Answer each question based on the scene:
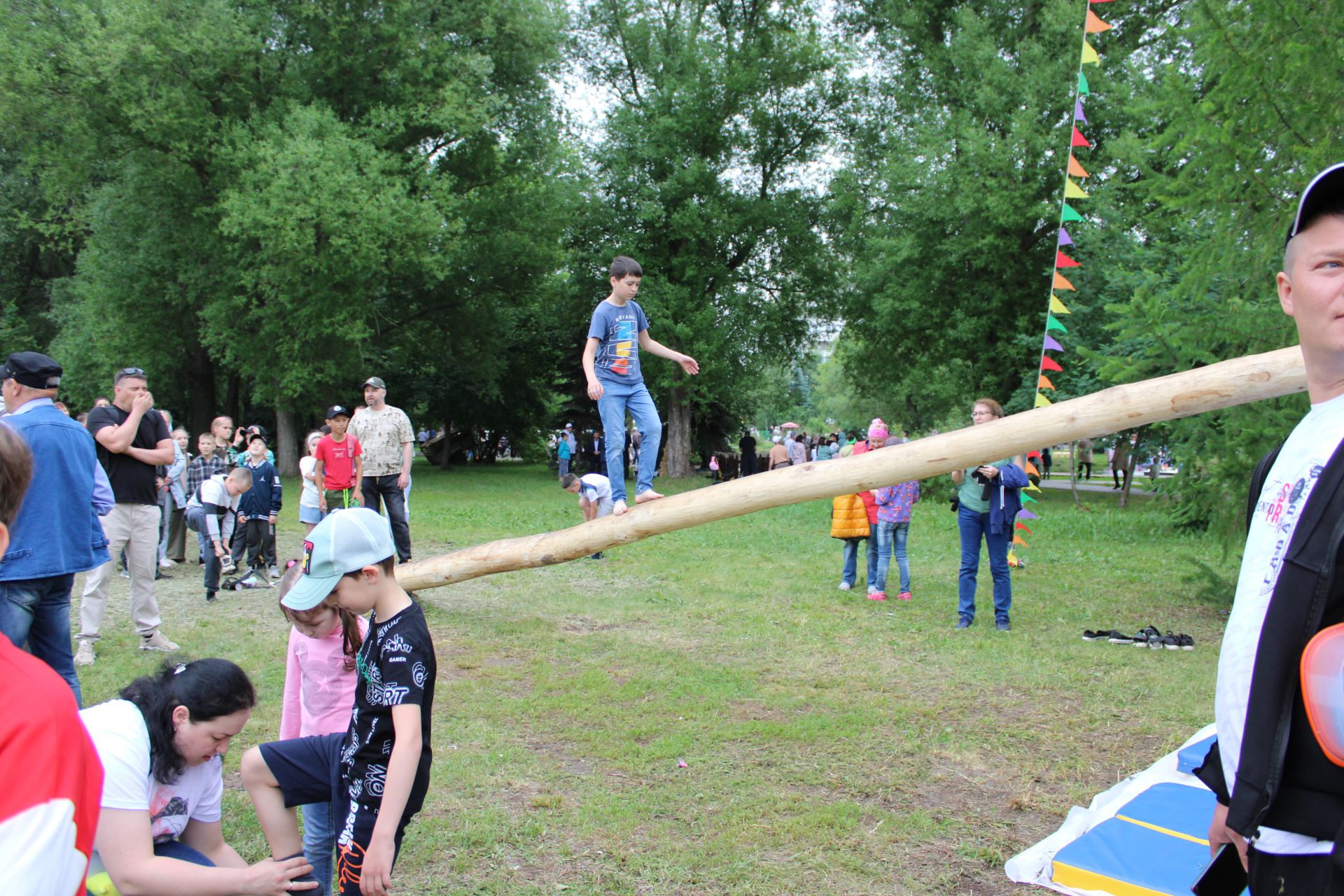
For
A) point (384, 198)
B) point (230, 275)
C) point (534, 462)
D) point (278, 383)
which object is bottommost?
point (534, 462)

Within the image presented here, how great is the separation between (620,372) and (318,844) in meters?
3.51

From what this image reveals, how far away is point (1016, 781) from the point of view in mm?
5125

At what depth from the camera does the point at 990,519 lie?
28.2 ft

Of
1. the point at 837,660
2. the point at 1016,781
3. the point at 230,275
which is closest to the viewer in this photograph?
the point at 1016,781

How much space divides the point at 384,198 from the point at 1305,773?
80.3 ft

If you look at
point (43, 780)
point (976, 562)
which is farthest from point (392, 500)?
point (43, 780)

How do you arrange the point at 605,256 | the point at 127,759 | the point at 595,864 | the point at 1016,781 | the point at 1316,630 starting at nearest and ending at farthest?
1. the point at 1316,630
2. the point at 127,759
3. the point at 595,864
4. the point at 1016,781
5. the point at 605,256

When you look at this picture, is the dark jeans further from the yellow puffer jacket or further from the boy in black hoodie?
the yellow puffer jacket

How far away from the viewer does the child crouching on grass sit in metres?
2.77

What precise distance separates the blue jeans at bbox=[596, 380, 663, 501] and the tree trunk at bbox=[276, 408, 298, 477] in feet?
84.6

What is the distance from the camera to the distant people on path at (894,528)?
10.1 meters

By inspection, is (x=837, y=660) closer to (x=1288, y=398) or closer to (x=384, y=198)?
(x=1288, y=398)

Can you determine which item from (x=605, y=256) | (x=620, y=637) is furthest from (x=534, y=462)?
(x=620, y=637)

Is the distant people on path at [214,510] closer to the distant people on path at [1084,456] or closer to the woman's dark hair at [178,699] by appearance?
the woman's dark hair at [178,699]
